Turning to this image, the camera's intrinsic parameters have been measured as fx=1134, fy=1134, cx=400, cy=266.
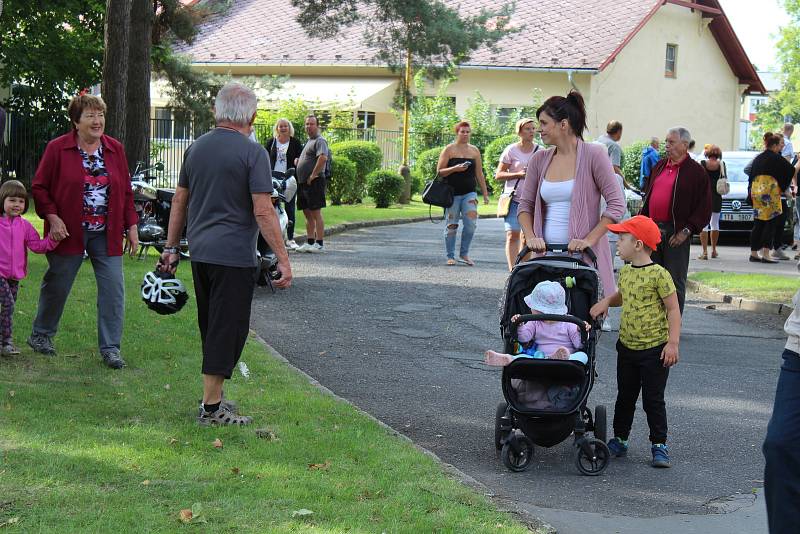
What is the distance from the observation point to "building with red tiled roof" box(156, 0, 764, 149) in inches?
1556

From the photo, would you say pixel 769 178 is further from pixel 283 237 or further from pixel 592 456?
pixel 592 456

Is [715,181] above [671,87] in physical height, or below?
below

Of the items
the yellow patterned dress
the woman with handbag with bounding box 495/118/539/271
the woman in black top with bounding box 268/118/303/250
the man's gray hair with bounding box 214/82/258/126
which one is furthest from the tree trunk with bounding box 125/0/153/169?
the man's gray hair with bounding box 214/82/258/126

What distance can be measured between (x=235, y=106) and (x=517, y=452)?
261 cm

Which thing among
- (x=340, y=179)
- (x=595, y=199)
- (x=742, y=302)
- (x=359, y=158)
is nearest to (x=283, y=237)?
(x=742, y=302)

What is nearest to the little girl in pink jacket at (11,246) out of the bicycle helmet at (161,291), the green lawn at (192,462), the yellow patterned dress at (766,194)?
the green lawn at (192,462)

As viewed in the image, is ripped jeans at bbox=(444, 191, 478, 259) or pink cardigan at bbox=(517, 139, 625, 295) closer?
pink cardigan at bbox=(517, 139, 625, 295)

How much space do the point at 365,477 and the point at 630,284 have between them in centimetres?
206

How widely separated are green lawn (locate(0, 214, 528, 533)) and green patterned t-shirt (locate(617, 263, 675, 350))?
152 cm

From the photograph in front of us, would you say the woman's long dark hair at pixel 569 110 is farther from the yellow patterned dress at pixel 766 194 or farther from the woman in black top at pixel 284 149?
the yellow patterned dress at pixel 766 194

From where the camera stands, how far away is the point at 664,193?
10.5 m

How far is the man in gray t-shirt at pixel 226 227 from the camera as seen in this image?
664cm

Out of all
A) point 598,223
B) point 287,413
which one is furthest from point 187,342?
point 598,223

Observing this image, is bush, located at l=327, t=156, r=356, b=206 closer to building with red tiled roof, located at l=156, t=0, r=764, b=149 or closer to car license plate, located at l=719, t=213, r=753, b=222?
building with red tiled roof, located at l=156, t=0, r=764, b=149
